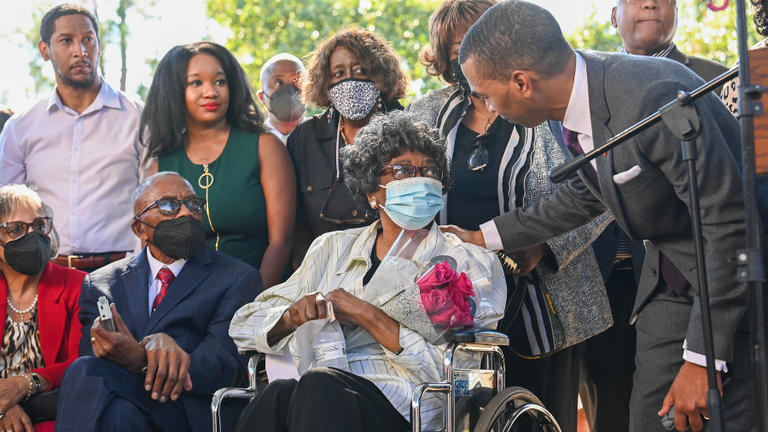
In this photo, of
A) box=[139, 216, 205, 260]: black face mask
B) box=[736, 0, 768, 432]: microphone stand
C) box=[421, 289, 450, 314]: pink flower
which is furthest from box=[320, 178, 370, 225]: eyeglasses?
box=[736, 0, 768, 432]: microphone stand

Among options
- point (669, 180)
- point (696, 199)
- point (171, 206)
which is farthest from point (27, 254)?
point (696, 199)

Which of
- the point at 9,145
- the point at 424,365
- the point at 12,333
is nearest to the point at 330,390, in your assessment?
the point at 424,365

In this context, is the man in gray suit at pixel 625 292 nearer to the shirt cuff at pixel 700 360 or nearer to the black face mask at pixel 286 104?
the shirt cuff at pixel 700 360

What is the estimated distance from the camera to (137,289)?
364 cm

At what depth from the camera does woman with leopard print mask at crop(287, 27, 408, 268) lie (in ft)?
14.0

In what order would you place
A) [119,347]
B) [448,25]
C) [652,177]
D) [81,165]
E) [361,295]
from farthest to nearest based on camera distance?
[81,165] → [448,25] → [361,295] → [119,347] → [652,177]

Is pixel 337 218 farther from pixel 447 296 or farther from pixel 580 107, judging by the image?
pixel 580 107

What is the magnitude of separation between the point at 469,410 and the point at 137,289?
65.5 inches

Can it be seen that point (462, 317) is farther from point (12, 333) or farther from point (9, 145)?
point (9, 145)

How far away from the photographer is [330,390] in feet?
8.79

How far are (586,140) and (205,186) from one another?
7.79ft

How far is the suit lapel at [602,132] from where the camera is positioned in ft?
7.98

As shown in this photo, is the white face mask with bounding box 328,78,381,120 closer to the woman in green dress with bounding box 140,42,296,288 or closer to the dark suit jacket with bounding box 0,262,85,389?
the woman in green dress with bounding box 140,42,296,288

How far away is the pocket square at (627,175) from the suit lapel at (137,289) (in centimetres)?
220
